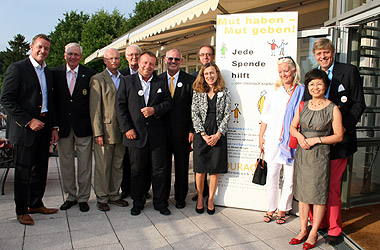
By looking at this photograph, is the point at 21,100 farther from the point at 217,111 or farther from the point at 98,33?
the point at 98,33

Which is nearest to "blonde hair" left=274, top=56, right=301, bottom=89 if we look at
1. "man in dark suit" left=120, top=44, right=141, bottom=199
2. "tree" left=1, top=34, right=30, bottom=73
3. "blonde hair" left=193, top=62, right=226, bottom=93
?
"blonde hair" left=193, top=62, right=226, bottom=93

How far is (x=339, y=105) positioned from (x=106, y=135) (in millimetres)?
2749

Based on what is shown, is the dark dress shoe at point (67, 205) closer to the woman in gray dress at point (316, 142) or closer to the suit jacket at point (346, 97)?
the woman in gray dress at point (316, 142)

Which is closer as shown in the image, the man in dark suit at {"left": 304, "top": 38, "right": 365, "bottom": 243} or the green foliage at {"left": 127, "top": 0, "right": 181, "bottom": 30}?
the man in dark suit at {"left": 304, "top": 38, "right": 365, "bottom": 243}

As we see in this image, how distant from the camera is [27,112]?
3646 mm

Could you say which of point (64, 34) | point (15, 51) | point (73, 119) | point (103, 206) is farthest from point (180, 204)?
point (15, 51)

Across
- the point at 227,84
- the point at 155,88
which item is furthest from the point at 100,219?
the point at 227,84

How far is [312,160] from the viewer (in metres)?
3.17

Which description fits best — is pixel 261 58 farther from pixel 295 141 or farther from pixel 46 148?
pixel 46 148

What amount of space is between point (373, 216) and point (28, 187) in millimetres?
4336

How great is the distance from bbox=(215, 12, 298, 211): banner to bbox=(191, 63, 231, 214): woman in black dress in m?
0.26

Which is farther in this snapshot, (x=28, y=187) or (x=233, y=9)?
(x=233, y=9)

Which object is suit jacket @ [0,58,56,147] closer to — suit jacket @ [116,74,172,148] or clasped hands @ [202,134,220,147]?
suit jacket @ [116,74,172,148]

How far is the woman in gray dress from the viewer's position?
3.08 meters
